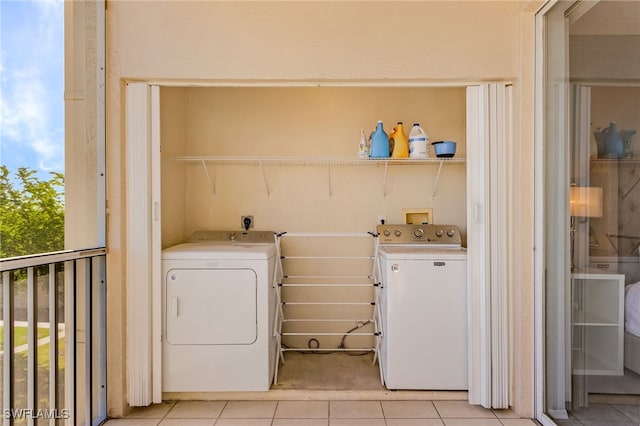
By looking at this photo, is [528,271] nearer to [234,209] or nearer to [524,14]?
[524,14]

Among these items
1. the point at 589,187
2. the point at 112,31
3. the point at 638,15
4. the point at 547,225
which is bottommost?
the point at 547,225

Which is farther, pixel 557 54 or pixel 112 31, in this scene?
pixel 112 31

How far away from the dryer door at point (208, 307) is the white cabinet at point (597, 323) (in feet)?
5.97

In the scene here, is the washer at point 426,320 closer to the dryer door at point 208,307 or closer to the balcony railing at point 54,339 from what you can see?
the dryer door at point 208,307

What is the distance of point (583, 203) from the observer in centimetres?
177

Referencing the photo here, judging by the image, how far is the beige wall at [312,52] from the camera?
2115mm

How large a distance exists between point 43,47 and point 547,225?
3.00 m

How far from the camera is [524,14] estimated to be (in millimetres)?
2100


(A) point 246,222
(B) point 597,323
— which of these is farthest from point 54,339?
(B) point 597,323

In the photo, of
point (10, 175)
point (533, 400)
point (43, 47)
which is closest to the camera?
point (10, 175)

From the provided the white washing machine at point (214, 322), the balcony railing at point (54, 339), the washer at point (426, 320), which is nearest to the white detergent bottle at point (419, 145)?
the washer at point (426, 320)

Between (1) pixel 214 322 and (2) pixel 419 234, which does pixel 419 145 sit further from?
(1) pixel 214 322

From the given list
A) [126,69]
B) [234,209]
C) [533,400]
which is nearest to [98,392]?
[234,209]

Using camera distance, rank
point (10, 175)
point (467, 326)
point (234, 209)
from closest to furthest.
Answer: point (10, 175) < point (467, 326) < point (234, 209)
